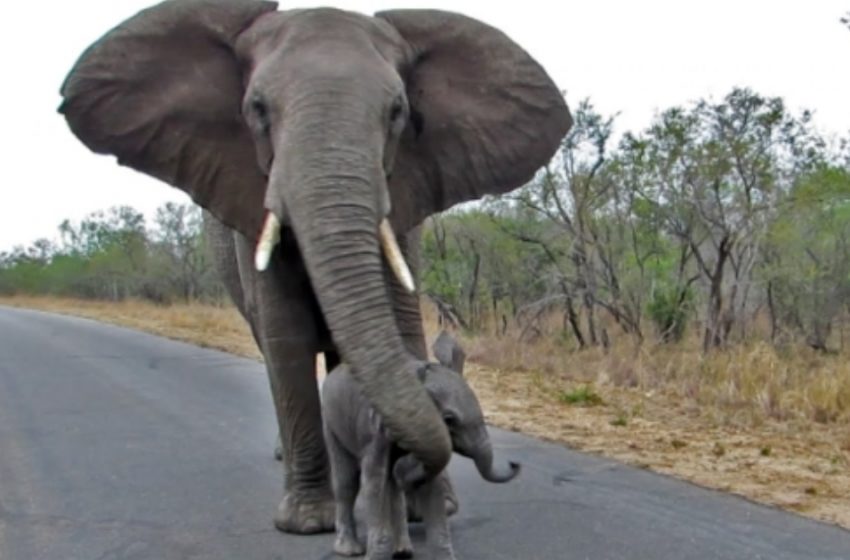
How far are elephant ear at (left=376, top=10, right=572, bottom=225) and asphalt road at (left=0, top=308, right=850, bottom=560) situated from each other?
1.67 metres

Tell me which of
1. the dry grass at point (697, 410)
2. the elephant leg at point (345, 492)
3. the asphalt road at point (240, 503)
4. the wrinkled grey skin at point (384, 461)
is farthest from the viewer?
the dry grass at point (697, 410)

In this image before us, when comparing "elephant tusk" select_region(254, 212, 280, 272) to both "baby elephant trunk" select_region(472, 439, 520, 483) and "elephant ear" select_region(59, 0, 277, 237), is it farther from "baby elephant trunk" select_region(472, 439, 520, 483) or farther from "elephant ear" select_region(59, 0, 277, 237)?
"baby elephant trunk" select_region(472, 439, 520, 483)

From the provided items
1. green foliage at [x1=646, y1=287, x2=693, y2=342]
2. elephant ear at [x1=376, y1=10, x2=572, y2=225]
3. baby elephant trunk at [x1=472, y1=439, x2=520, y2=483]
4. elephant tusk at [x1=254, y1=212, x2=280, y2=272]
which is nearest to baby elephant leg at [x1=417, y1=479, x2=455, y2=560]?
baby elephant trunk at [x1=472, y1=439, x2=520, y2=483]

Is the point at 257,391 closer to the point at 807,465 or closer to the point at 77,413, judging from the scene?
the point at 77,413

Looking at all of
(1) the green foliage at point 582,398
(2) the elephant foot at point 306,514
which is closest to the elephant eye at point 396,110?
(2) the elephant foot at point 306,514

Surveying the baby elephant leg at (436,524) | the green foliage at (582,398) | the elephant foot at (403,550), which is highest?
the green foliage at (582,398)

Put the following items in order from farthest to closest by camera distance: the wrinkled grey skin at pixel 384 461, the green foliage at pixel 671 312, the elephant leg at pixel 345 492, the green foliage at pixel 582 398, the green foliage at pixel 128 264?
the green foliage at pixel 128 264 → the green foliage at pixel 671 312 → the green foliage at pixel 582 398 → the elephant leg at pixel 345 492 → the wrinkled grey skin at pixel 384 461

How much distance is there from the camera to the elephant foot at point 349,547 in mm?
4559

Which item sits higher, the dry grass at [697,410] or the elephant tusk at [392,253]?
the elephant tusk at [392,253]

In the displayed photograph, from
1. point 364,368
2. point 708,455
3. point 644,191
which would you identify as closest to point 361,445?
point 364,368

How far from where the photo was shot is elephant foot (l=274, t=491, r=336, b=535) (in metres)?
5.02

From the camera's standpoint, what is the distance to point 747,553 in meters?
4.54

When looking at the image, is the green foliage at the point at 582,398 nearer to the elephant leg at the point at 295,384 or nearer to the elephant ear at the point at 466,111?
the elephant ear at the point at 466,111

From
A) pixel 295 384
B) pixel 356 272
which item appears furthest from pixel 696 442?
pixel 356 272
